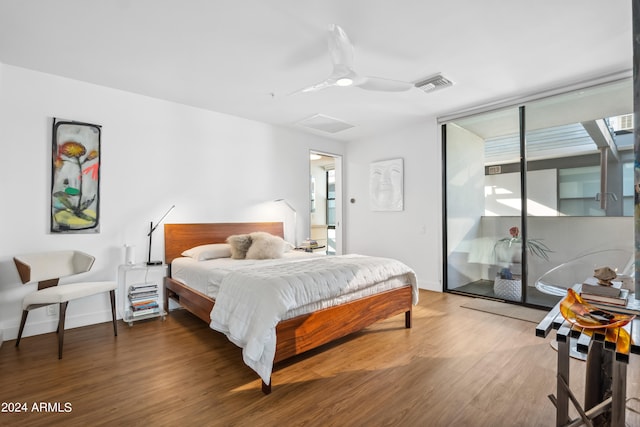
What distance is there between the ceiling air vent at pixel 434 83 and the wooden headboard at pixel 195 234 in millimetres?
2864

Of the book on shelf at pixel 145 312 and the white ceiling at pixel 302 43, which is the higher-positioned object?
the white ceiling at pixel 302 43

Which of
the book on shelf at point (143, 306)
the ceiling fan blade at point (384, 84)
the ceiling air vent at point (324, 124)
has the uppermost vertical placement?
the ceiling air vent at point (324, 124)

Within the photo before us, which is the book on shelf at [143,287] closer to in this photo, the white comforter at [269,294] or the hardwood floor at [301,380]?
the hardwood floor at [301,380]

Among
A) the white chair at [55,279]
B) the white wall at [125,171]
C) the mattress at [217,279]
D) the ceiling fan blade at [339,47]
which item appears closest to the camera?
the ceiling fan blade at [339,47]

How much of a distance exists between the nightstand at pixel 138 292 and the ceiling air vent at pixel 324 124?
2771 millimetres

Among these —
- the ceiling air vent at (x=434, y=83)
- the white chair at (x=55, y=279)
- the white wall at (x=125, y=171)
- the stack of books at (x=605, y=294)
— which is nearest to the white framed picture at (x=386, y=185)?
the white wall at (x=125, y=171)

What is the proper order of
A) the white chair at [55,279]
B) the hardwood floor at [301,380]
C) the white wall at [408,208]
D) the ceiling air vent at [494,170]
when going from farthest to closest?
1. the white wall at [408,208]
2. the ceiling air vent at [494,170]
3. the white chair at [55,279]
4. the hardwood floor at [301,380]

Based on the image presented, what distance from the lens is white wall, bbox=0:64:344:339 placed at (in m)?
2.95

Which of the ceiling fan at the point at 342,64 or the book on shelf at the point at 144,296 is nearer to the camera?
the ceiling fan at the point at 342,64

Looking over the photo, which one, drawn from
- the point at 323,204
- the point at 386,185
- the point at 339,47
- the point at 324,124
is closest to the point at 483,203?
the point at 386,185

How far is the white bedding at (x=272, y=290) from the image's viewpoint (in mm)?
2078

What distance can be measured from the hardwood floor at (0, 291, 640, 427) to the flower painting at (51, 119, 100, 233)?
109cm

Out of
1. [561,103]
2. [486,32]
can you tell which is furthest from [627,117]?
[486,32]

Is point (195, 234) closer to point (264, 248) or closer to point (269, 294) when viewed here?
point (264, 248)
